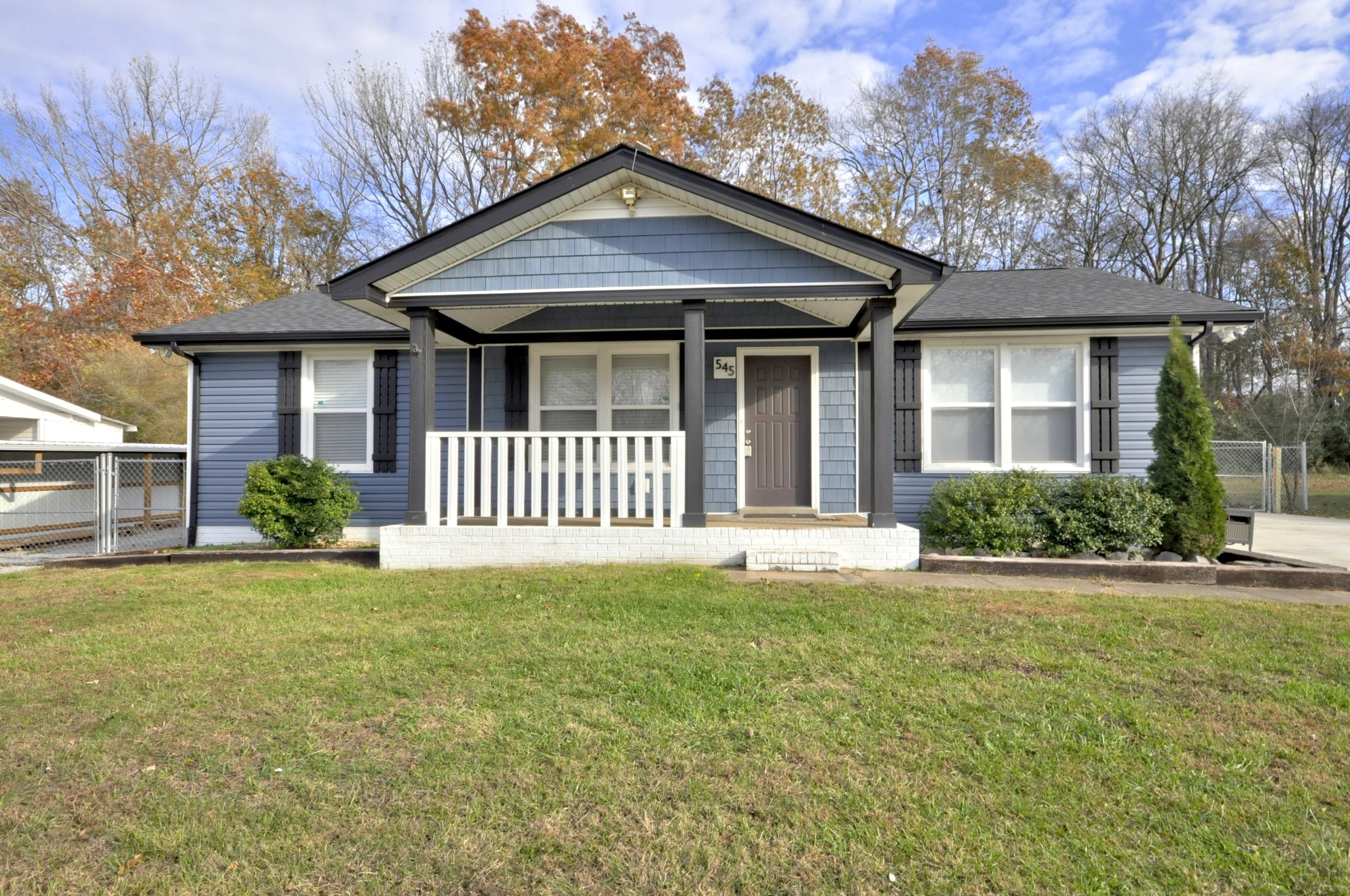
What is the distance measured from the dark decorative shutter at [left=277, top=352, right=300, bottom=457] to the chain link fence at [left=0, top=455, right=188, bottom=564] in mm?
1657

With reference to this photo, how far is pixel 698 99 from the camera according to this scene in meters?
20.2

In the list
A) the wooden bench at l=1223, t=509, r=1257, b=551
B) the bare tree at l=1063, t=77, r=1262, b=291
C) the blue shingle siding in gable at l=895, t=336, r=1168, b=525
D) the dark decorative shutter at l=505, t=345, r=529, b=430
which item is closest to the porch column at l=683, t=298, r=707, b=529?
the dark decorative shutter at l=505, t=345, r=529, b=430

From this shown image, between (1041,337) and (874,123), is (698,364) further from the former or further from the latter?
(874,123)

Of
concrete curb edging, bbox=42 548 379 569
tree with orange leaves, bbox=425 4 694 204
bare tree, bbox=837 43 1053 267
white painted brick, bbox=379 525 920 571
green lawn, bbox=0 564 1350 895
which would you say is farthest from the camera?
bare tree, bbox=837 43 1053 267

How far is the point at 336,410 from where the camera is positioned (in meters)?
8.96

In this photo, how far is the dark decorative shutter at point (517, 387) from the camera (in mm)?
8539

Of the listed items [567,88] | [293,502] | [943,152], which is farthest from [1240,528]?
[567,88]

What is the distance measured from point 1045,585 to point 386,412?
7507mm

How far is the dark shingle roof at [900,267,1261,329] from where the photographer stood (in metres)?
7.65

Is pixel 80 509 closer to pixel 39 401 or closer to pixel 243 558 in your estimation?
pixel 39 401

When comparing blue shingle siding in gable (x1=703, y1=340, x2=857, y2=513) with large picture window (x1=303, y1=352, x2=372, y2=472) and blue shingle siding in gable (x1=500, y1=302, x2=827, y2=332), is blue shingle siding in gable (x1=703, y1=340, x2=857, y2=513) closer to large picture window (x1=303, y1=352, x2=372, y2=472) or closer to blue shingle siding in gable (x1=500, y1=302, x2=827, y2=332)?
blue shingle siding in gable (x1=500, y1=302, x2=827, y2=332)

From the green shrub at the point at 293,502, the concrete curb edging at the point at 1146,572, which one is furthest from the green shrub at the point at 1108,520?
the green shrub at the point at 293,502

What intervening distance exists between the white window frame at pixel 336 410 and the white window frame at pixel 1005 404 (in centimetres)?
681

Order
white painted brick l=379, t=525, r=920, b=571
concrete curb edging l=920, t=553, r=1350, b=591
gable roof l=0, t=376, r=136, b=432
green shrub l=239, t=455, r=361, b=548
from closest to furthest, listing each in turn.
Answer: concrete curb edging l=920, t=553, r=1350, b=591 → white painted brick l=379, t=525, r=920, b=571 → green shrub l=239, t=455, r=361, b=548 → gable roof l=0, t=376, r=136, b=432
